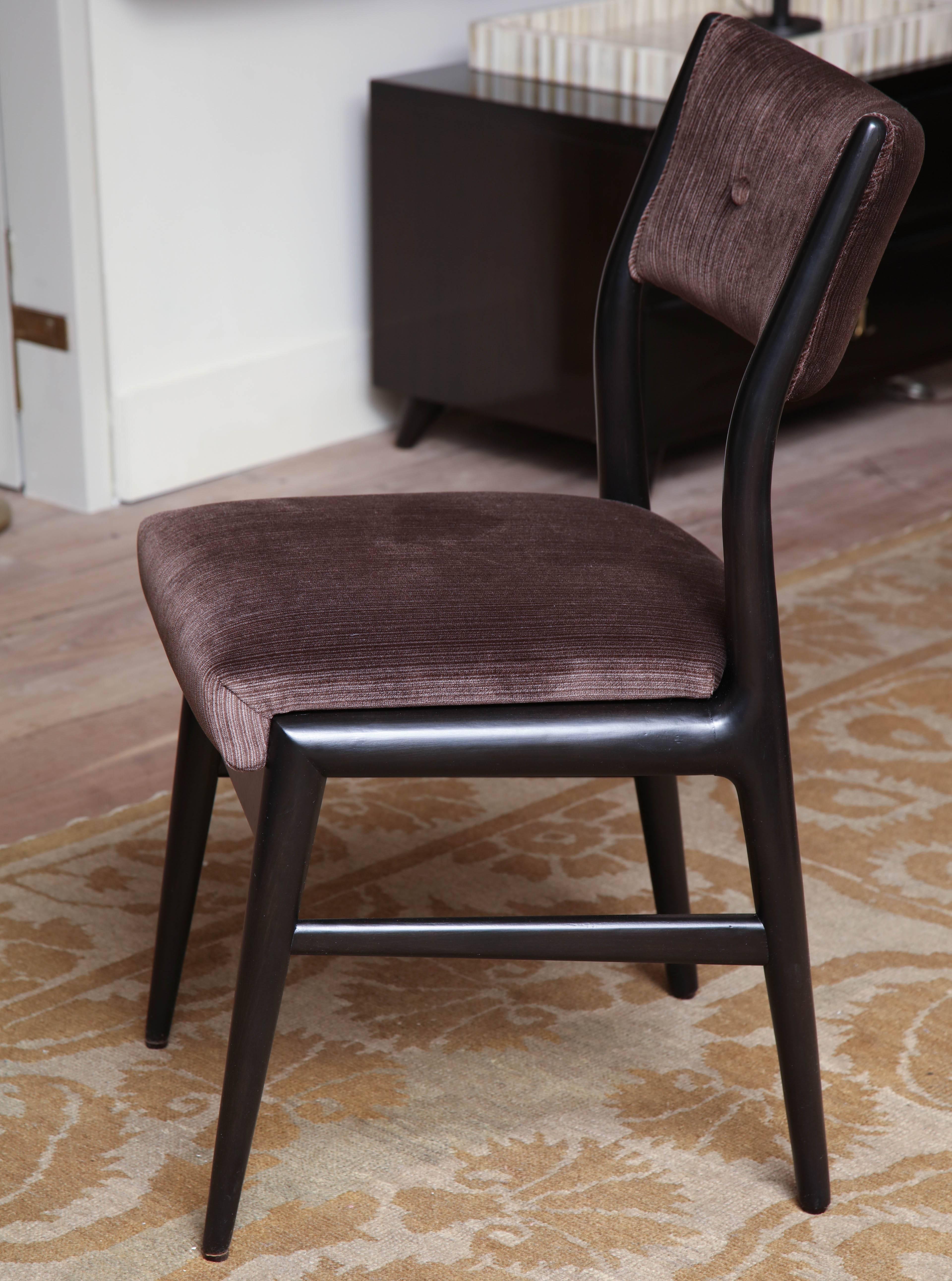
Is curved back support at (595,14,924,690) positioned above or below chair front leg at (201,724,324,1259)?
above

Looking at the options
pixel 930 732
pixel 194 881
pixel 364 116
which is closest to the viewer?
pixel 194 881

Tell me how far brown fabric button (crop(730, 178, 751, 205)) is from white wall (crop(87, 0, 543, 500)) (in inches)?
60.9

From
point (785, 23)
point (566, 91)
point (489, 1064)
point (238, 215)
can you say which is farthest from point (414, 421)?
point (489, 1064)

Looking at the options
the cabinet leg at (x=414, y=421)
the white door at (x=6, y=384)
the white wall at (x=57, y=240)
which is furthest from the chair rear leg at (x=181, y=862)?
the cabinet leg at (x=414, y=421)

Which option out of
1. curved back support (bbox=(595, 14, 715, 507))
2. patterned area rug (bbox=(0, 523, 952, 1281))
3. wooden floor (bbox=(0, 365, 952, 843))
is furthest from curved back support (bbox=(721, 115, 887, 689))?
wooden floor (bbox=(0, 365, 952, 843))

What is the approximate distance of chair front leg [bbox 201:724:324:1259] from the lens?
98 cm

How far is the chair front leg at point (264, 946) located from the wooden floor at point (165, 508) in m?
0.68

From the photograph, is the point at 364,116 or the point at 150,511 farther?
the point at 364,116

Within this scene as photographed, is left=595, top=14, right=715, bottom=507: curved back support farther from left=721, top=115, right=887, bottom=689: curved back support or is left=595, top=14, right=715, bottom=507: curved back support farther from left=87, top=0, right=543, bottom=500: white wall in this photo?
left=87, top=0, right=543, bottom=500: white wall

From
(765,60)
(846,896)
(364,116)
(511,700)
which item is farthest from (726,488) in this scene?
(364,116)

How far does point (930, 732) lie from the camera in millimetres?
1887

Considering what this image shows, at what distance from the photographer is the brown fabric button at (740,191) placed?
1.11 metres

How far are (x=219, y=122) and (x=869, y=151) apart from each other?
6.10ft

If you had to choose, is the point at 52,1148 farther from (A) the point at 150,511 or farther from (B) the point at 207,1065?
(A) the point at 150,511
